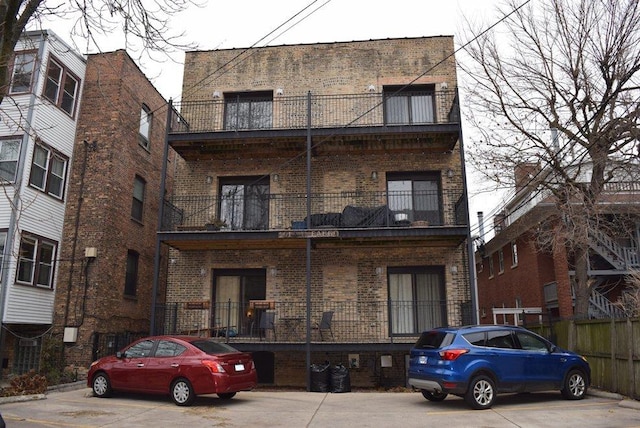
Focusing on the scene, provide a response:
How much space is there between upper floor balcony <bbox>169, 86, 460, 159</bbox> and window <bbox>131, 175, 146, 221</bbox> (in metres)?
2.94

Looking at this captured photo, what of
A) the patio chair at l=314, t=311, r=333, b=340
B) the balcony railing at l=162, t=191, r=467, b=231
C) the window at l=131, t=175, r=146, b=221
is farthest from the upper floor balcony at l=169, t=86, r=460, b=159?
the patio chair at l=314, t=311, r=333, b=340

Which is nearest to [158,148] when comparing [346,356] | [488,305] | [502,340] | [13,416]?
[346,356]

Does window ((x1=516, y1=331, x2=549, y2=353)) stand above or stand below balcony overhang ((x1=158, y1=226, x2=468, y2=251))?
below

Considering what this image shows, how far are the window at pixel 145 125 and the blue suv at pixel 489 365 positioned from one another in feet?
43.3

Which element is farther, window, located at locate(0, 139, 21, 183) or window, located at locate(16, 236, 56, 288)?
window, located at locate(0, 139, 21, 183)

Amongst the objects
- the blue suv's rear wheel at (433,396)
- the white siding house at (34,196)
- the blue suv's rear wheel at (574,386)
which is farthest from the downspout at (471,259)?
the white siding house at (34,196)

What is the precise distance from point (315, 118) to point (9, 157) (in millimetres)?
9225

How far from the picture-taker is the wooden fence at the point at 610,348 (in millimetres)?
10414

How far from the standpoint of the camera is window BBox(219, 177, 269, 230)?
A: 16.2m

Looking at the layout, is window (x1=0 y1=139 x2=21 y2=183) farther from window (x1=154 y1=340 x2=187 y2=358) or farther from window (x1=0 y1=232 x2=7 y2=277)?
window (x1=154 y1=340 x2=187 y2=358)

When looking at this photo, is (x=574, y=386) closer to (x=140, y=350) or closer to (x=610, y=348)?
(x=610, y=348)

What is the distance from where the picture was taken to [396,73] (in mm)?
16984

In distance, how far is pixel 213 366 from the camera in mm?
10016

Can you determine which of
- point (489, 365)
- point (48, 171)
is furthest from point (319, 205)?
point (48, 171)
